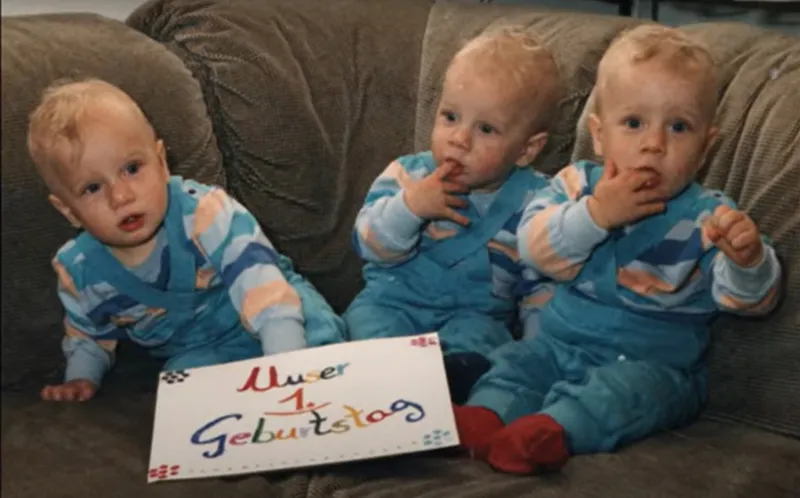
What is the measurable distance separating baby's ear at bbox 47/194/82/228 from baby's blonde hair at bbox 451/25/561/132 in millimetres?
432

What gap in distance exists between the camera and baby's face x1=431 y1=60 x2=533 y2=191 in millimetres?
Result: 1073

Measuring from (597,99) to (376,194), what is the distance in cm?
27

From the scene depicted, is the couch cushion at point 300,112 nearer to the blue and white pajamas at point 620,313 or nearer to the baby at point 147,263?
the baby at point 147,263

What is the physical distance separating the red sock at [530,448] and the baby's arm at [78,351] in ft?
1.33

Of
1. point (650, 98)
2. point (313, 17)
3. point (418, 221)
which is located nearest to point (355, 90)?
point (313, 17)

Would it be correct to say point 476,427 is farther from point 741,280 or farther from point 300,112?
point 300,112

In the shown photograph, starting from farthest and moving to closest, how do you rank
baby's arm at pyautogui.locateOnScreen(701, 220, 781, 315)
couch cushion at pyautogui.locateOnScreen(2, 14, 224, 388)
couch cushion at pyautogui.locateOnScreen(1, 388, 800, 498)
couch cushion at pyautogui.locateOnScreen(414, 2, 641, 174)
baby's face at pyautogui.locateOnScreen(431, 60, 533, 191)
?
couch cushion at pyautogui.locateOnScreen(414, 2, 641, 174), baby's face at pyautogui.locateOnScreen(431, 60, 533, 191), baby's arm at pyautogui.locateOnScreen(701, 220, 781, 315), couch cushion at pyautogui.locateOnScreen(1, 388, 800, 498), couch cushion at pyautogui.locateOnScreen(2, 14, 224, 388)

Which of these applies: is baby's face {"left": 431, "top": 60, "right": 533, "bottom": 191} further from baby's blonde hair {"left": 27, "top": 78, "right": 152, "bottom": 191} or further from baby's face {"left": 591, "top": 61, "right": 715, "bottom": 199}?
baby's blonde hair {"left": 27, "top": 78, "right": 152, "bottom": 191}

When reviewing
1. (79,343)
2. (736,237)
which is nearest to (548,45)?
(736,237)

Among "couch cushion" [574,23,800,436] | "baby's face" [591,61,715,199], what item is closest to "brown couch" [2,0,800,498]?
"couch cushion" [574,23,800,436]

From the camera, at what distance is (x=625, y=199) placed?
987mm

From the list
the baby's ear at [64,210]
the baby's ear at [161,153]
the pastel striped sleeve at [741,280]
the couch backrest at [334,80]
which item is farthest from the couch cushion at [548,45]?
the baby's ear at [64,210]

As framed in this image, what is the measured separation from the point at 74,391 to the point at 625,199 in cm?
57

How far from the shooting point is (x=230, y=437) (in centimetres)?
91
